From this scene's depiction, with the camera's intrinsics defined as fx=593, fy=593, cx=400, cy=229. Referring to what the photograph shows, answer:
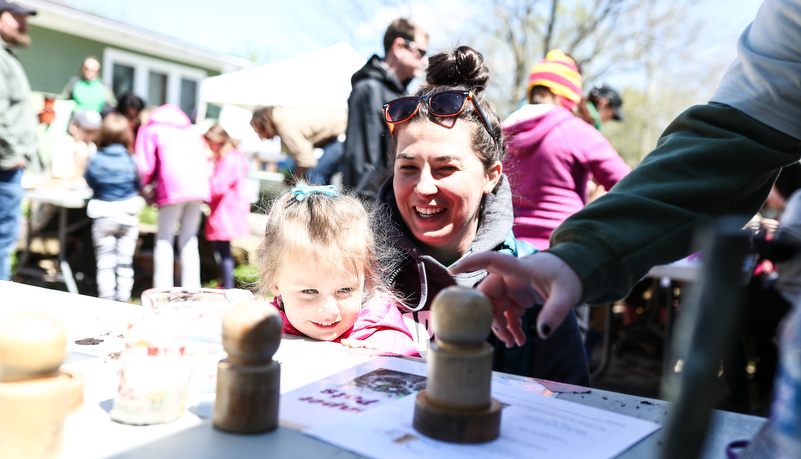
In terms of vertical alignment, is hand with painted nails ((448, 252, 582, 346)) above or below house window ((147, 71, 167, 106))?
below

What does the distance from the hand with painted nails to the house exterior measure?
13629mm

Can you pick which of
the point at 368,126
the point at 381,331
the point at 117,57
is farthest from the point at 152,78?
the point at 381,331

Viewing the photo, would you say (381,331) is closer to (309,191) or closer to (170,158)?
(309,191)

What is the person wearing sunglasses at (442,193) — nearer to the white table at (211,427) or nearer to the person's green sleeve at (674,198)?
the white table at (211,427)

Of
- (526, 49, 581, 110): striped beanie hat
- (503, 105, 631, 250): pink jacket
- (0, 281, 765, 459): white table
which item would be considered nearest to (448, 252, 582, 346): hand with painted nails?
(0, 281, 765, 459): white table

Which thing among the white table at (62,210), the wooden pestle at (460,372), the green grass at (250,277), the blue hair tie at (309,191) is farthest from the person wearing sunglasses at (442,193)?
the white table at (62,210)

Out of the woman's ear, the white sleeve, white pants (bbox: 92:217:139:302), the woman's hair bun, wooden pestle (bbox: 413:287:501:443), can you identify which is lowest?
white pants (bbox: 92:217:139:302)

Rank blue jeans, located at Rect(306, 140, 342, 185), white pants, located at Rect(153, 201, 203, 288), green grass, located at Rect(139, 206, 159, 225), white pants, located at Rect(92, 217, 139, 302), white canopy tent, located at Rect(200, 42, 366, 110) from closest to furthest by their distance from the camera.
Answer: white pants, located at Rect(92, 217, 139, 302) < white pants, located at Rect(153, 201, 203, 288) < blue jeans, located at Rect(306, 140, 342, 185) < white canopy tent, located at Rect(200, 42, 366, 110) < green grass, located at Rect(139, 206, 159, 225)

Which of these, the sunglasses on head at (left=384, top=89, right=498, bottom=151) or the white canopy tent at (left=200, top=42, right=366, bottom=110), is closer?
the sunglasses on head at (left=384, top=89, right=498, bottom=151)

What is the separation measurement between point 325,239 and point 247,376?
2.86ft

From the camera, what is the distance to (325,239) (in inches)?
65.7

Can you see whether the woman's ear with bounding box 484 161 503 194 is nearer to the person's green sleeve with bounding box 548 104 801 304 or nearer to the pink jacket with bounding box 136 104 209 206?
the person's green sleeve with bounding box 548 104 801 304

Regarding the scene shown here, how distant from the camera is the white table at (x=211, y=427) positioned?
2.53ft

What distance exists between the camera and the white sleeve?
1.13 metres
